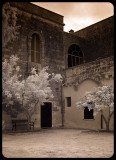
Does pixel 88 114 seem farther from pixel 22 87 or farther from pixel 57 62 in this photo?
pixel 22 87

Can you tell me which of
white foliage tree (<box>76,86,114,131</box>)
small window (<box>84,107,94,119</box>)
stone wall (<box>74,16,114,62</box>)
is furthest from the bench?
stone wall (<box>74,16,114,62</box>)

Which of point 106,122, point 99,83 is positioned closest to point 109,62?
point 99,83

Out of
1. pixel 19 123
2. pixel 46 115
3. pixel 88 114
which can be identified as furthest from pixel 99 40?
pixel 19 123

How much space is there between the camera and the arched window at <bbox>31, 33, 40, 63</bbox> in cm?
1539

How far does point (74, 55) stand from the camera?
18609 millimetres

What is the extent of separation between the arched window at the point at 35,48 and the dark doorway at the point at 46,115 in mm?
3491

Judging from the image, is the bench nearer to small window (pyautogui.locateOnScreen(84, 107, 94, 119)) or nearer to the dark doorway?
the dark doorway

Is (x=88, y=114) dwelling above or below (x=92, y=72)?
below

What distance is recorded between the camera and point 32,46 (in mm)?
15484

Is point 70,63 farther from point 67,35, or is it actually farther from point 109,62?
point 109,62

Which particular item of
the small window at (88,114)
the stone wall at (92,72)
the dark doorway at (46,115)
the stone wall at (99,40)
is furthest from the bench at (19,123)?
the stone wall at (99,40)

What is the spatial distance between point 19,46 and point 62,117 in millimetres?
6447

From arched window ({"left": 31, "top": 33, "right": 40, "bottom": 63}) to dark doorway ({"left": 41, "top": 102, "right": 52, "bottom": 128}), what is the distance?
3.49 meters

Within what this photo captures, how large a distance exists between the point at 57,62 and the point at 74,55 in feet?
8.35
